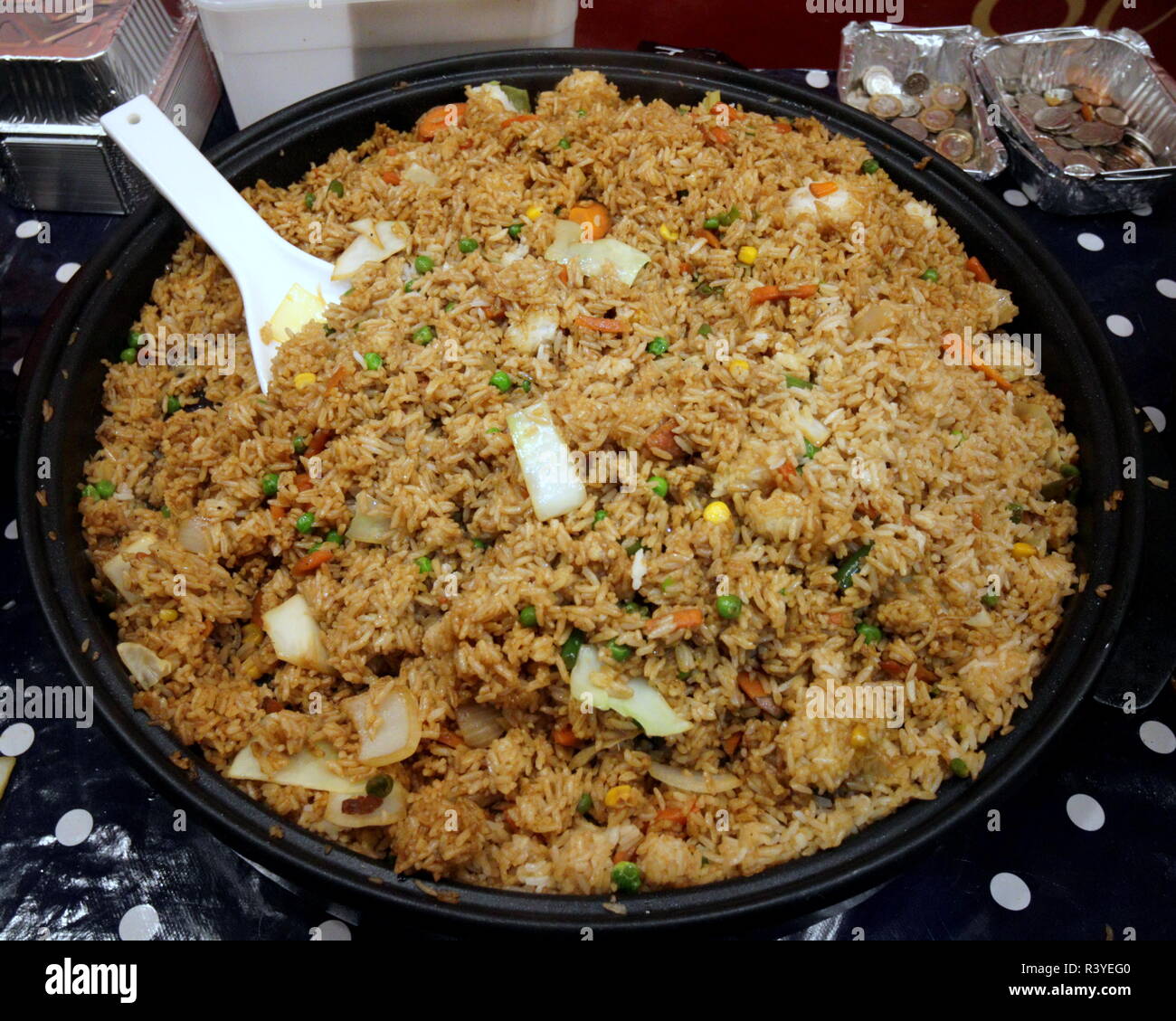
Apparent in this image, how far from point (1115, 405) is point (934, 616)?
0.79 m

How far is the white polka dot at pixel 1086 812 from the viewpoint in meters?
2.56

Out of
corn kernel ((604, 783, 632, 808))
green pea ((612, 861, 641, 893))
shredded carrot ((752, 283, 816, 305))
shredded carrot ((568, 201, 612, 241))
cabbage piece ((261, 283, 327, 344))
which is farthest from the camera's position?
shredded carrot ((568, 201, 612, 241))

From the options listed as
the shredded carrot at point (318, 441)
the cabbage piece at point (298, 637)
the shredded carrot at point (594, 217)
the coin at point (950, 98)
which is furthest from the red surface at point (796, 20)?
the cabbage piece at point (298, 637)

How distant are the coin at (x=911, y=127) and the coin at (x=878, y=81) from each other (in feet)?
0.53

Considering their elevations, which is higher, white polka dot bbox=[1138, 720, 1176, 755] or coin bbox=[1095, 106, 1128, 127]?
coin bbox=[1095, 106, 1128, 127]

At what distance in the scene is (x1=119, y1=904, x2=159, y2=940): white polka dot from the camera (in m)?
2.34

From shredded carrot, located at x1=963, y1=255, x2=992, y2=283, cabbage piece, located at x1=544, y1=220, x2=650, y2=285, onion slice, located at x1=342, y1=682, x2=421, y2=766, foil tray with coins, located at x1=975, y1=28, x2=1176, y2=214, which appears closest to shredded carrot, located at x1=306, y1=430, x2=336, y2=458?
onion slice, located at x1=342, y1=682, x2=421, y2=766

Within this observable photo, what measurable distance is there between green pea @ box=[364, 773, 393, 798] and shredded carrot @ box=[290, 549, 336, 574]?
0.53m

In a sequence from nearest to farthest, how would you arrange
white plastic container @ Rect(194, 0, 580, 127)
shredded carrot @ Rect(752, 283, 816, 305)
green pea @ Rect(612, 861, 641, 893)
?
1. green pea @ Rect(612, 861, 641, 893)
2. shredded carrot @ Rect(752, 283, 816, 305)
3. white plastic container @ Rect(194, 0, 580, 127)

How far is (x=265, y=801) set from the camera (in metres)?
1.97

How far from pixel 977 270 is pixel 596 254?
1.14 meters

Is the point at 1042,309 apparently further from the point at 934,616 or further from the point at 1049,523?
the point at 934,616

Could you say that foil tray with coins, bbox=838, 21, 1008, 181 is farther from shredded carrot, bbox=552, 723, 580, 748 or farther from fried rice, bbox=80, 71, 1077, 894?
shredded carrot, bbox=552, 723, 580, 748

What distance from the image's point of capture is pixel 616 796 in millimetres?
1991
